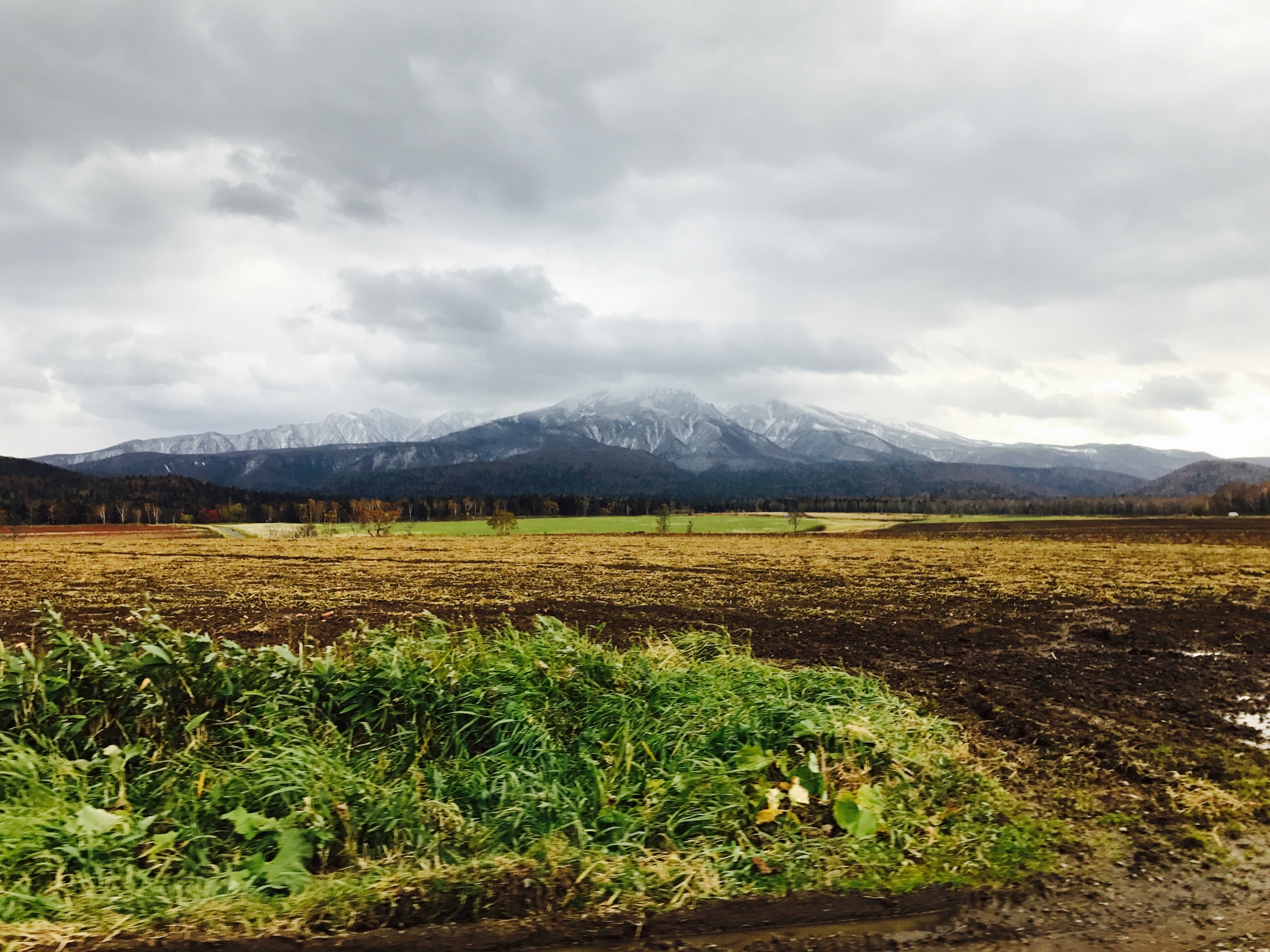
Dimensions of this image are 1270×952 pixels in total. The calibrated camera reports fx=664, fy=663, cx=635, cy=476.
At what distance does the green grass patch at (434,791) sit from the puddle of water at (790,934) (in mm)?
343

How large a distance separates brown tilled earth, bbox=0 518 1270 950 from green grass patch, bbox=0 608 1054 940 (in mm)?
694

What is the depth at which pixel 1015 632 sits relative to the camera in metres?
15.2

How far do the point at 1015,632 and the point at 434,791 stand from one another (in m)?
14.4

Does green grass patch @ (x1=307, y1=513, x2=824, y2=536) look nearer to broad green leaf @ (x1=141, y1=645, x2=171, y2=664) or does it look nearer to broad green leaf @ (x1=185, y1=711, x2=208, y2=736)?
broad green leaf @ (x1=141, y1=645, x2=171, y2=664)

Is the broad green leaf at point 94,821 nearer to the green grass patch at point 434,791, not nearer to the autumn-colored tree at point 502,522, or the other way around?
the green grass patch at point 434,791

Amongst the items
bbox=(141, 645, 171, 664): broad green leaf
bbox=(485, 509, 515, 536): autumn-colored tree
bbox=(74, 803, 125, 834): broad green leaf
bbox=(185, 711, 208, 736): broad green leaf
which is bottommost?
bbox=(485, 509, 515, 536): autumn-colored tree

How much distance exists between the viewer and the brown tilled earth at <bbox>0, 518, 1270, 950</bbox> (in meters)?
4.36

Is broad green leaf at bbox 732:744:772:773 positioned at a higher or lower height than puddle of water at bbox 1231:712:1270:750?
higher

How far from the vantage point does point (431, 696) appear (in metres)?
6.32

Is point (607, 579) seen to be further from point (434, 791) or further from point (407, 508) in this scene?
point (407, 508)

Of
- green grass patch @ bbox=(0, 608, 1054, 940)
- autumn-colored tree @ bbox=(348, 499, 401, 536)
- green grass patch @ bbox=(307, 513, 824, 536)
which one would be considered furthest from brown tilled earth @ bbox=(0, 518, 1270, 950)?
green grass patch @ bbox=(307, 513, 824, 536)

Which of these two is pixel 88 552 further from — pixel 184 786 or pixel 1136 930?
pixel 1136 930

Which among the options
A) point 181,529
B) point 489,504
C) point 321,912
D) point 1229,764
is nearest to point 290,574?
point 321,912

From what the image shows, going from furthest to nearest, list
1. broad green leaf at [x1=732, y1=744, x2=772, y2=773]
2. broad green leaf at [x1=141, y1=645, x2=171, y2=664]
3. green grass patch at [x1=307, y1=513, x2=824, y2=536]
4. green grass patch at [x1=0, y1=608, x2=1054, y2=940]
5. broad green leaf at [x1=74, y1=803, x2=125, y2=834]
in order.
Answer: green grass patch at [x1=307, y1=513, x2=824, y2=536], broad green leaf at [x1=141, y1=645, x2=171, y2=664], broad green leaf at [x1=732, y1=744, x2=772, y2=773], broad green leaf at [x1=74, y1=803, x2=125, y2=834], green grass patch at [x1=0, y1=608, x2=1054, y2=940]
